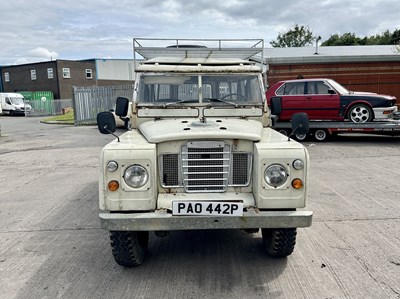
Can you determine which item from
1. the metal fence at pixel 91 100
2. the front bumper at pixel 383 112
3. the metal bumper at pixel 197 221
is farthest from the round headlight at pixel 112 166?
the metal fence at pixel 91 100

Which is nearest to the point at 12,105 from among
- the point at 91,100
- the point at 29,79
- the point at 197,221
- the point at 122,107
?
the point at 29,79

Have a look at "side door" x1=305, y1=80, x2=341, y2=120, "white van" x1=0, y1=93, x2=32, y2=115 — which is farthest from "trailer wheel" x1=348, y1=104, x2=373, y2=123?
"white van" x1=0, y1=93, x2=32, y2=115

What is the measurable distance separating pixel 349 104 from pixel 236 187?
9.49m

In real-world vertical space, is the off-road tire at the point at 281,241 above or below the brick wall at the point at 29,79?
below

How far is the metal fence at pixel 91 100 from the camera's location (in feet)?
70.5

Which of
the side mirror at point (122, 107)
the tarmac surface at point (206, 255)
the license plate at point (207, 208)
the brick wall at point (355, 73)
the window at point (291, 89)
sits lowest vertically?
the tarmac surface at point (206, 255)

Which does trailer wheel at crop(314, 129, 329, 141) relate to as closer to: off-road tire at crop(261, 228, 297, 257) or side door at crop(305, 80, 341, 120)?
side door at crop(305, 80, 341, 120)

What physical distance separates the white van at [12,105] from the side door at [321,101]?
3230cm

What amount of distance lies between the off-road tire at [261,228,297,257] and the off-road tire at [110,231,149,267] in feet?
4.60

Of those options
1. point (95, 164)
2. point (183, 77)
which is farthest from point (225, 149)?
point (95, 164)

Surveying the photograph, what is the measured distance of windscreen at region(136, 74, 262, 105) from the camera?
4.77 meters

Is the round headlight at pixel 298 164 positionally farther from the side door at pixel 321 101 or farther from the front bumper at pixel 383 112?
the front bumper at pixel 383 112

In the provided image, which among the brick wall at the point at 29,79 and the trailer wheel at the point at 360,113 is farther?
the brick wall at the point at 29,79

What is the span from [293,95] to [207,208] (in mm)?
9829
